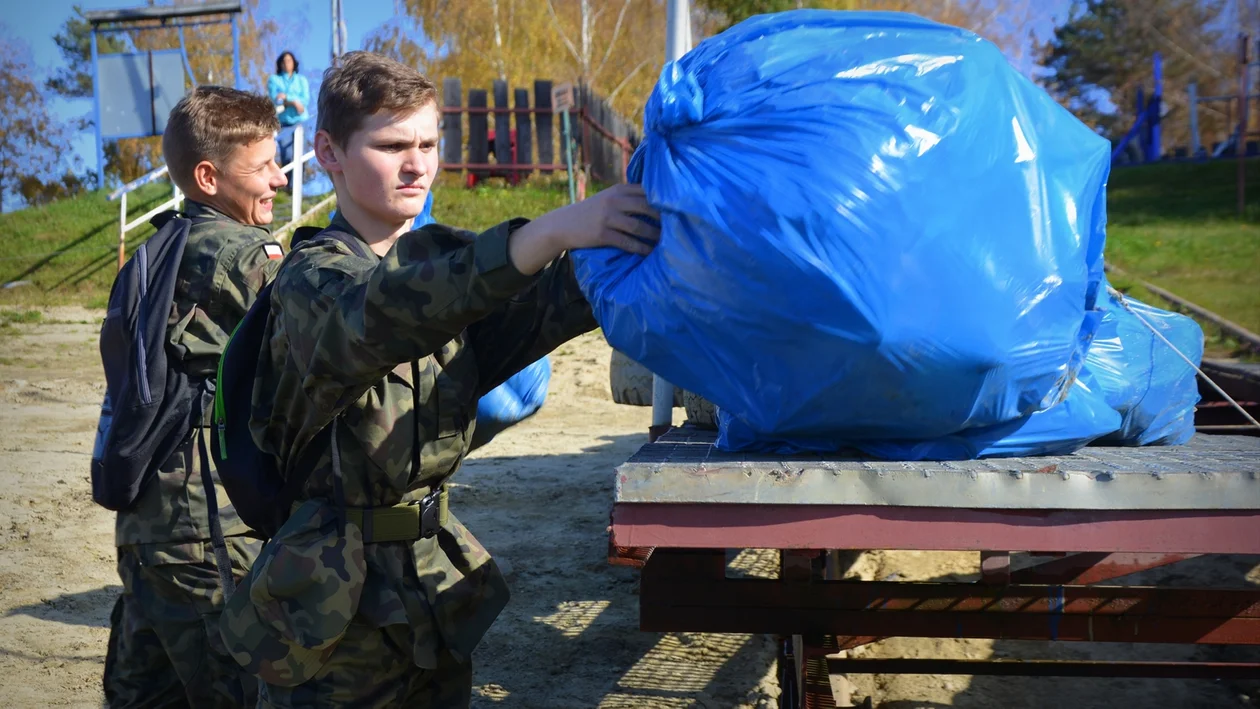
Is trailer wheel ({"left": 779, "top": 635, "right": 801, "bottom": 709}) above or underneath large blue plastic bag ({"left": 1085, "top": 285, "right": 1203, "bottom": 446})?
underneath

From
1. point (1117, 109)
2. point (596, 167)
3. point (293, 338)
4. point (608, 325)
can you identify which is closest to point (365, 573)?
point (293, 338)

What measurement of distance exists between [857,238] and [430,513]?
885 millimetres

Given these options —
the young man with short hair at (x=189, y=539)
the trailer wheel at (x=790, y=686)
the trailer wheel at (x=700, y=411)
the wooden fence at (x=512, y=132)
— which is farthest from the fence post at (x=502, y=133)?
the trailer wheel at (x=790, y=686)

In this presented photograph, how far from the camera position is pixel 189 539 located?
262cm

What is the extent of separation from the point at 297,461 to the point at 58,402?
25.2ft

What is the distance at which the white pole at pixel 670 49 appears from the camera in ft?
10.7

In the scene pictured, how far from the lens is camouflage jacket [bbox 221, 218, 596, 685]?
63.9 inches

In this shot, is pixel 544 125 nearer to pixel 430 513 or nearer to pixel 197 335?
pixel 197 335

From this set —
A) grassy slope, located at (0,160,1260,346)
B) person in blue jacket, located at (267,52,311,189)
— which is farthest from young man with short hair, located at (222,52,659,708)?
person in blue jacket, located at (267,52,311,189)

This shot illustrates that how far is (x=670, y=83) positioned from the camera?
1.86 metres

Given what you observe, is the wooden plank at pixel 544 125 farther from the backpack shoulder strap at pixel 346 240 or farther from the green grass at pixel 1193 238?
the backpack shoulder strap at pixel 346 240

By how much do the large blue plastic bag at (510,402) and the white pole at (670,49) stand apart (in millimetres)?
787

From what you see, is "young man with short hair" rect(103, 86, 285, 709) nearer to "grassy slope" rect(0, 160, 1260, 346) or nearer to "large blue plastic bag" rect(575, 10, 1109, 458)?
"large blue plastic bag" rect(575, 10, 1109, 458)

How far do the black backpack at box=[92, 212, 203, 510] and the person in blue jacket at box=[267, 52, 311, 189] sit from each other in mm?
10747
